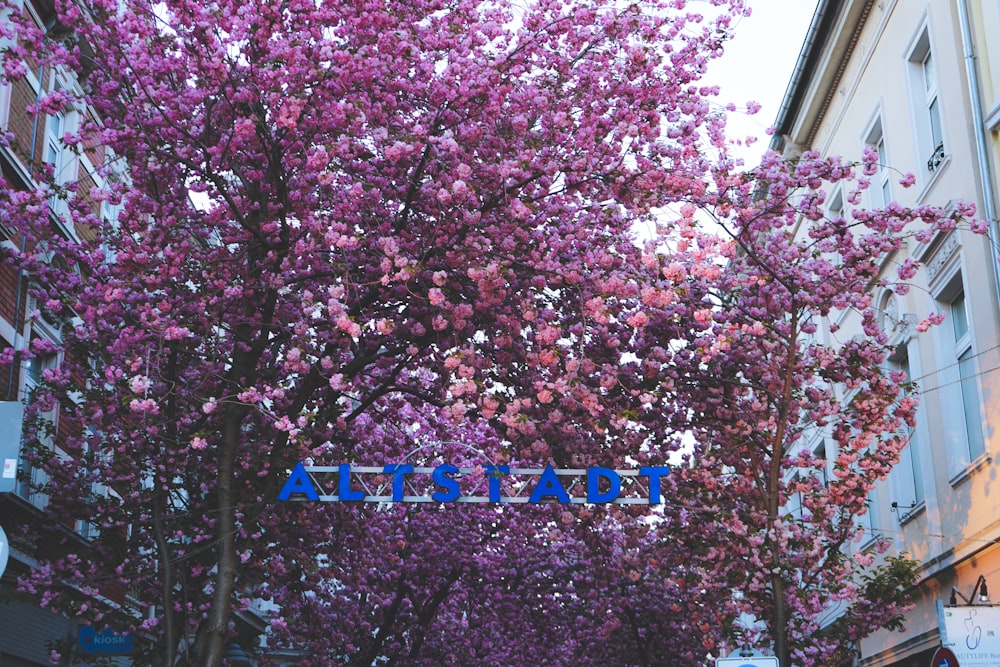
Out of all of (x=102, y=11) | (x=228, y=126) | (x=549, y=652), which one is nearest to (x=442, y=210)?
(x=228, y=126)

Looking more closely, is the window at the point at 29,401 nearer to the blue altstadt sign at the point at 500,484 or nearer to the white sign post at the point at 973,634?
the blue altstadt sign at the point at 500,484

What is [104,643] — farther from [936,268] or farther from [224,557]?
[936,268]

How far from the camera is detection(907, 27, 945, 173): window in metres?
18.2

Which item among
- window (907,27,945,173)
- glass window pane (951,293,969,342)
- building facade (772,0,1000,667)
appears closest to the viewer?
building facade (772,0,1000,667)

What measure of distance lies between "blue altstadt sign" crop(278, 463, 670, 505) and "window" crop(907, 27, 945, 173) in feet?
21.0

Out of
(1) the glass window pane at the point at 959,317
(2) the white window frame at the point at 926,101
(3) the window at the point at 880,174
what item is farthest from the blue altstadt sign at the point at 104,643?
(3) the window at the point at 880,174

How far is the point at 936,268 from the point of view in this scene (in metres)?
17.8

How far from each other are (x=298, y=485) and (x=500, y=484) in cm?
226

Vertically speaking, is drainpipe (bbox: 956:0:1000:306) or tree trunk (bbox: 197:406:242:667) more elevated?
drainpipe (bbox: 956:0:1000:306)

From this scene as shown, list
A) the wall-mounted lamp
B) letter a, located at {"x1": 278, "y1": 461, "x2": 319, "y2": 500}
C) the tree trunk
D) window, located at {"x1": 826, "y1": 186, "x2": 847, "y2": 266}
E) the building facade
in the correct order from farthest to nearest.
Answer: window, located at {"x1": 826, "y1": 186, "x2": 847, "y2": 266}
the building facade
the wall-mounted lamp
letter a, located at {"x1": 278, "y1": 461, "x2": 319, "y2": 500}
the tree trunk

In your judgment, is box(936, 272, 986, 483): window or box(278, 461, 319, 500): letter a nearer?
box(278, 461, 319, 500): letter a

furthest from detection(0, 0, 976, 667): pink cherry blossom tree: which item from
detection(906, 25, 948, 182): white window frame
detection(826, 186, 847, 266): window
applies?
detection(826, 186, 847, 266): window

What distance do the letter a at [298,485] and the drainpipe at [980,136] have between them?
8081 millimetres

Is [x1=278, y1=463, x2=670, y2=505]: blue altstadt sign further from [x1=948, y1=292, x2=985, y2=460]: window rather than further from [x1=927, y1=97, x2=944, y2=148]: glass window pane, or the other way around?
[x1=927, y1=97, x2=944, y2=148]: glass window pane
